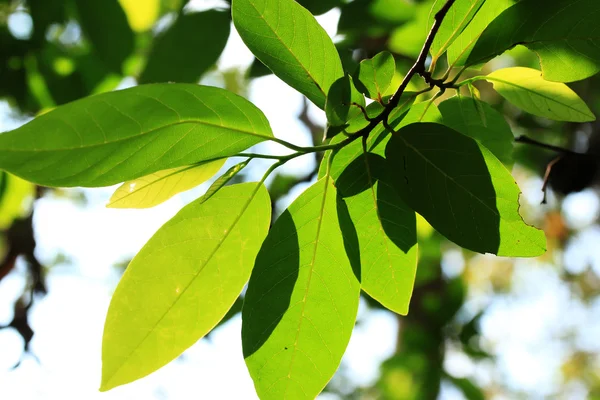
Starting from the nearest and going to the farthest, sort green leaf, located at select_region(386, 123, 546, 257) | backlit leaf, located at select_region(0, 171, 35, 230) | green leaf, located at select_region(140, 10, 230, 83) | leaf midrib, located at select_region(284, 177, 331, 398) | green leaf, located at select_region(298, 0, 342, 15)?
green leaf, located at select_region(386, 123, 546, 257), leaf midrib, located at select_region(284, 177, 331, 398), green leaf, located at select_region(298, 0, 342, 15), green leaf, located at select_region(140, 10, 230, 83), backlit leaf, located at select_region(0, 171, 35, 230)

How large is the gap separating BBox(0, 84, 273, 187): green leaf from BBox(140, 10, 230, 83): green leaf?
0.69 metres

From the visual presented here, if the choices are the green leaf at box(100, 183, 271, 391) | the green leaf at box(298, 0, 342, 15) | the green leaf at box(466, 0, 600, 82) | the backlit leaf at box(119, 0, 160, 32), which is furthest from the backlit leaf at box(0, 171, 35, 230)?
the green leaf at box(466, 0, 600, 82)

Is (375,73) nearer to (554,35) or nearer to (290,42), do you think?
(290,42)

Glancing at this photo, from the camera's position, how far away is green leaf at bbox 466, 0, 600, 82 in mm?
758

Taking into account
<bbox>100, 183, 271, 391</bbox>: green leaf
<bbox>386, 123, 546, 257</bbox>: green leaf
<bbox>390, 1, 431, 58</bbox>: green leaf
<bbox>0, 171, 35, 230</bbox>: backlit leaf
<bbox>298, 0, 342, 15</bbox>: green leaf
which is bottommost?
<bbox>0, 171, 35, 230</bbox>: backlit leaf

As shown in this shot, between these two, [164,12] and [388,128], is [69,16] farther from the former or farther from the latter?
[388,128]

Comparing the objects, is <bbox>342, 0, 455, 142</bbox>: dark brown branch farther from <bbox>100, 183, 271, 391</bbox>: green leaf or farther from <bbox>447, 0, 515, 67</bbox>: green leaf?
<bbox>100, 183, 271, 391</bbox>: green leaf

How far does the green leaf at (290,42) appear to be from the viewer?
0.76 m

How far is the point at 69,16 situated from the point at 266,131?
1.63 m

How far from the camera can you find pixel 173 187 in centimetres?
86

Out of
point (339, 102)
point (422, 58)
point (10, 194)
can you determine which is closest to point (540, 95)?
point (422, 58)

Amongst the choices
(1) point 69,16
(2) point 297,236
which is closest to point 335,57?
(2) point 297,236

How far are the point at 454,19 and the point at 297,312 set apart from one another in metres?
0.48

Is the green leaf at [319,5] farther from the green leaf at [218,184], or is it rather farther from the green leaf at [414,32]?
the green leaf at [218,184]
